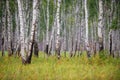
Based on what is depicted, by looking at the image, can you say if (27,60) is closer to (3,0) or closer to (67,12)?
(3,0)

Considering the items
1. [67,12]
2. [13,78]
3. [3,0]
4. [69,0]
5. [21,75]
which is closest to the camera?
[13,78]

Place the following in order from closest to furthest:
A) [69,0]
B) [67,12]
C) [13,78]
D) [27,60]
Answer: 1. [13,78]
2. [27,60]
3. [69,0]
4. [67,12]

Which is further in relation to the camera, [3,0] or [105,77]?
[3,0]

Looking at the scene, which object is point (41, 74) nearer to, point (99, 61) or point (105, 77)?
point (105, 77)

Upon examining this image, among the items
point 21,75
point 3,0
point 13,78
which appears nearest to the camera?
point 13,78

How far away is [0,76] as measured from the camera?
9.85 meters

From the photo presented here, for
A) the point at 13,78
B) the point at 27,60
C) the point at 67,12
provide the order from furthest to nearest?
the point at 67,12
the point at 27,60
the point at 13,78

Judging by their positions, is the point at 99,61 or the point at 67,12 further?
the point at 67,12

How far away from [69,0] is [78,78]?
23.9 metres

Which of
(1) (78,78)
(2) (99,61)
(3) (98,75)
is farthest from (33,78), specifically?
(2) (99,61)

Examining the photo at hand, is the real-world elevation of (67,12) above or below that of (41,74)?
above

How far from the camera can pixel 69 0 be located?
3262 cm

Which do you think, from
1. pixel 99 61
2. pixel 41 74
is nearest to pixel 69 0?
pixel 99 61

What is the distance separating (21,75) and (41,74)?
85cm
